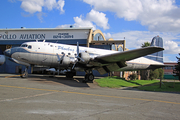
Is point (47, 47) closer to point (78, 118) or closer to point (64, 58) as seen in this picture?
point (64, 58)

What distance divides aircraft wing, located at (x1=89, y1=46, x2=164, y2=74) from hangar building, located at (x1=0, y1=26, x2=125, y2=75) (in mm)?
16728

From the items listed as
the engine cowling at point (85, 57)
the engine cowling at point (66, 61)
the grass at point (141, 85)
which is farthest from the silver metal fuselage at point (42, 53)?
the grass at point (141, 85)

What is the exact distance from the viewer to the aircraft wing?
46.3ft

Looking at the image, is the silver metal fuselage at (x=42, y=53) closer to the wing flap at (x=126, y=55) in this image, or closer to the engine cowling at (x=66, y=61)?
the engine cowling at (x=66, y=61)

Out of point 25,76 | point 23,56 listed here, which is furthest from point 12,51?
point 25,76

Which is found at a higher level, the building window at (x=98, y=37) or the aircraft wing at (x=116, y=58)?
the building window at (x=98, y=37)

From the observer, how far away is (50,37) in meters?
36.4

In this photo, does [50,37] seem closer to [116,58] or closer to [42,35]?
[42,35]

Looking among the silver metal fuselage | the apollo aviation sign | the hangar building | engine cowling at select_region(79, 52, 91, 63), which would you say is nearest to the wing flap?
Answer: engine cowling at select_region(79, 52, 91, 63)

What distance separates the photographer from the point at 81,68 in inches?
735

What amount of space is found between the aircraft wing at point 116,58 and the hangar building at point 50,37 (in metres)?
16.7

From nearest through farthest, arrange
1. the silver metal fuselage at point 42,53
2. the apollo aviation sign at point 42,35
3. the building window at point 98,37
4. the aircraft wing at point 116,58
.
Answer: the aircraft wing at point 116,58 → the silver metal fuselage at point 42,53 → the apollo aviation sign at point 42,35 → the building window at point 98,37

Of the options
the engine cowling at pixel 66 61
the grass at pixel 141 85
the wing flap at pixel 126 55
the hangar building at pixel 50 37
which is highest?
the hangar building at pixel 50 37

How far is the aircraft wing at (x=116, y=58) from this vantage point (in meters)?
14.1
